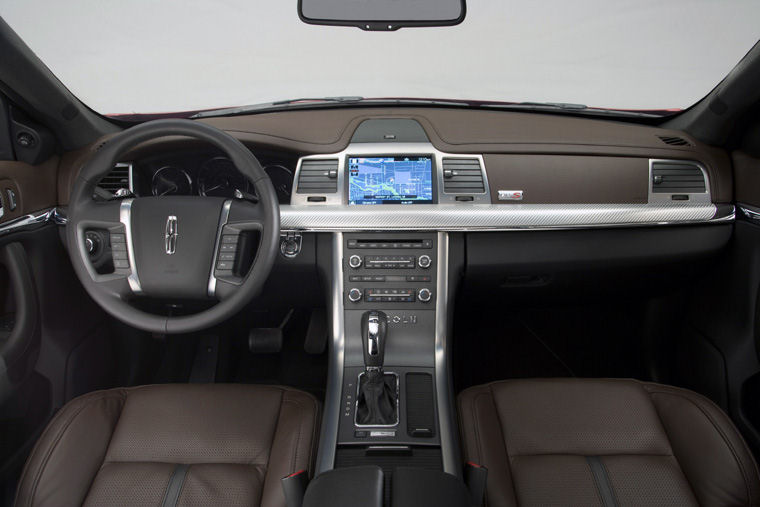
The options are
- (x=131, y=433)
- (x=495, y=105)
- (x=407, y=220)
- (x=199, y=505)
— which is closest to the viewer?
(x=199, y=505)

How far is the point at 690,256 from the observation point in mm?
2016

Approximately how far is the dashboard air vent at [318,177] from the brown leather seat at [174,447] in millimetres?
699

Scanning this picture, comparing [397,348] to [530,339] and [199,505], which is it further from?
[530,339]

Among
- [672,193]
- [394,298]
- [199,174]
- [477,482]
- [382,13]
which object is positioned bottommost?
[477,482]

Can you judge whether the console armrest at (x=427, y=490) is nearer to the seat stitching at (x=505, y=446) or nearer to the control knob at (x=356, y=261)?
the seat stitching at (x=505, y=446)

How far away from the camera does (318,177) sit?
1.87 meters

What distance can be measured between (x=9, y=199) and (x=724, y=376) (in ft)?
8.55

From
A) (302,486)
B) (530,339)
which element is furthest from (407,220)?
(530,339)

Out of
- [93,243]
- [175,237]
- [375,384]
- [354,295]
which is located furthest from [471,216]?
[93,243]

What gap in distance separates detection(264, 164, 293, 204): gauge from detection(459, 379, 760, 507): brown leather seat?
1.03 metres

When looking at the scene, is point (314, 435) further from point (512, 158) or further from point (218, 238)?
point (512, 158)

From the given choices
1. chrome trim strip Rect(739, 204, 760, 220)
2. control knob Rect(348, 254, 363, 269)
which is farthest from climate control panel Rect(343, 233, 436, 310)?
chrome trim strip Rect(739, 204, 760, 220)

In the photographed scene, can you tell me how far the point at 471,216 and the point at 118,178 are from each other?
129 centimetres

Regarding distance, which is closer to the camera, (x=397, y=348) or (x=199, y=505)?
(x=199, y=505)
